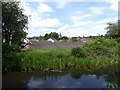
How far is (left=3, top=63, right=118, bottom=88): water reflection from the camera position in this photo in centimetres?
967

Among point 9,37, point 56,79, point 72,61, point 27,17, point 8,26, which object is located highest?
point 27,17

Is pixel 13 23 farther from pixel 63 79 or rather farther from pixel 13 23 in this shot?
pixel 63 79

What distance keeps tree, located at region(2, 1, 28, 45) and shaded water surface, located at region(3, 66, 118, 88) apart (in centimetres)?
1373

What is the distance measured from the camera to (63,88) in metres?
9.03

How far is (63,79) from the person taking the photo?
11203mm

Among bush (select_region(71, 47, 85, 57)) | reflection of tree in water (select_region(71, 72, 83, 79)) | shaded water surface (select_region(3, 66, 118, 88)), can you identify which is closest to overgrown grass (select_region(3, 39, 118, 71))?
bush (select_region(71, 47, 85, 57))

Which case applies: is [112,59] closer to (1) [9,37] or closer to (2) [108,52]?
(2) [108,52]

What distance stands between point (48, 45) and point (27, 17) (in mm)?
7659

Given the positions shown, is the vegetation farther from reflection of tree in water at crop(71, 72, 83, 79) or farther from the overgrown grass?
reflection of tree in water at crop(71, 72, 83, 79)

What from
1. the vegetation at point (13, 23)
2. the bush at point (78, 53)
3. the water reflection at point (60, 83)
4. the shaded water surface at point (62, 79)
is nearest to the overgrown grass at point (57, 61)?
the bush at point (78, 53)

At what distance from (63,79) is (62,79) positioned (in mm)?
71

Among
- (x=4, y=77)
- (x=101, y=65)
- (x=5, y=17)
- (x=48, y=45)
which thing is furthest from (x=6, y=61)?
(x=48, y=45)

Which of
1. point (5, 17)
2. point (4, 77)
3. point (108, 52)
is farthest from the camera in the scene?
point (5, 17)

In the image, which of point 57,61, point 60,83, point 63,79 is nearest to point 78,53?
point 57,61
